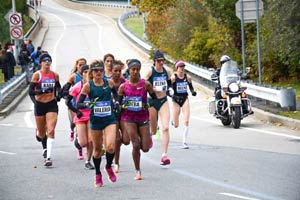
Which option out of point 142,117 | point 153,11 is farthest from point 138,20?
point 142,117

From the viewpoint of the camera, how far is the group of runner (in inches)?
509

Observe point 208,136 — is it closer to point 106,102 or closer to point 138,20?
point 106,102

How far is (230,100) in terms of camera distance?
20.6 m

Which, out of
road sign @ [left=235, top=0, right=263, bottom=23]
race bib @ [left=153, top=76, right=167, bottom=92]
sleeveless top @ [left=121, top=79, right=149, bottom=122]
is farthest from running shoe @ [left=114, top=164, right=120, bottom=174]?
road sign @ [left=235, top=0, right=263, bottom=23]

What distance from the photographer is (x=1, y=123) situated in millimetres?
25219

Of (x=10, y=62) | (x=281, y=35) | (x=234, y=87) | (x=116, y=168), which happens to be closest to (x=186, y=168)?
(x=116, y=168)

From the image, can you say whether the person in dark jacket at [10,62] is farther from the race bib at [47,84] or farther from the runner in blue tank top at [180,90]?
the race bib at [47,84]

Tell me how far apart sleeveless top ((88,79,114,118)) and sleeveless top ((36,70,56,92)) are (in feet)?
9.19

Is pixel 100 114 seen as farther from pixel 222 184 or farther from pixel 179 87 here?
pixel 179 87

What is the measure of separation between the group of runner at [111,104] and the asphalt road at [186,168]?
41cm

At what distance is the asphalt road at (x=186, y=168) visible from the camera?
476 inches

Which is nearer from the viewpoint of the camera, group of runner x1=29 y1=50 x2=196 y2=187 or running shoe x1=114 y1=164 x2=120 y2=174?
group of runner x1=29 y1=50 x2=196 y2=187

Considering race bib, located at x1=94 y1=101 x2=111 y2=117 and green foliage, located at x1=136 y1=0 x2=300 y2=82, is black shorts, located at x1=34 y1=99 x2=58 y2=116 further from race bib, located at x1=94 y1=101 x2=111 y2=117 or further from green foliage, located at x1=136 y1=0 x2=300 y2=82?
green foliage, located at x1=136 y1=0 x2=300 y2=82

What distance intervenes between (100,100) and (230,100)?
8169 mm
